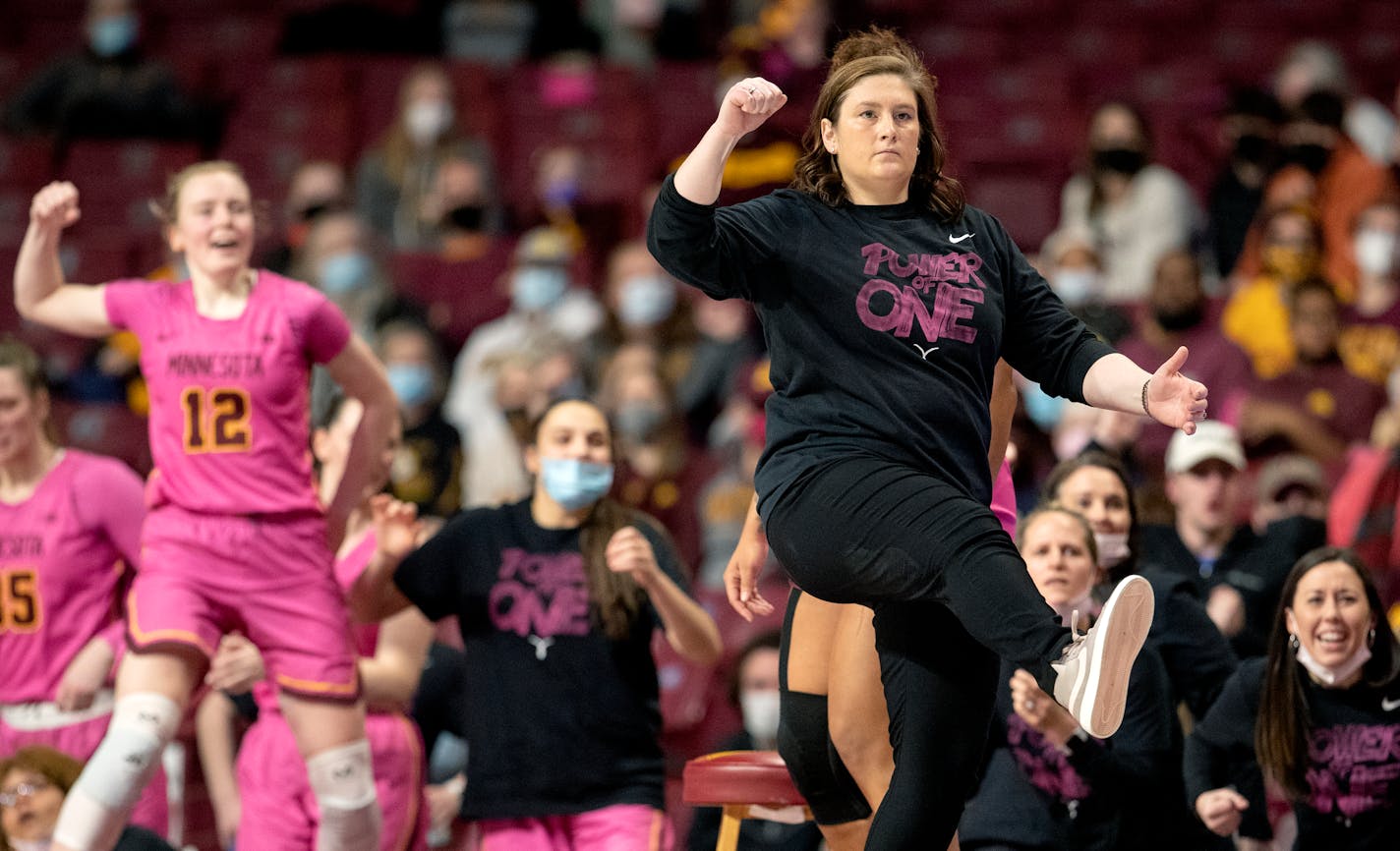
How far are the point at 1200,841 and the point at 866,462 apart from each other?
6.00 ft

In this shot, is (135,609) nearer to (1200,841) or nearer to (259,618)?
(259,618)

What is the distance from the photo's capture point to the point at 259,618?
4531mm

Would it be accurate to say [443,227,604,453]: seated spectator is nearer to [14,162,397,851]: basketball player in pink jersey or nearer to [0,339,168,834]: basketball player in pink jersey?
[0,339,168,834]: basketball player in pink jersey

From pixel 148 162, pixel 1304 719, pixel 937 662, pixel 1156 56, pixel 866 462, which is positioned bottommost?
pixel 1304 719

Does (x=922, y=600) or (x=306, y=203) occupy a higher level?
(x=306, y=203)

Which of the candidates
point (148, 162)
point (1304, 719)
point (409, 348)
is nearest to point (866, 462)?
point (1304, 719)

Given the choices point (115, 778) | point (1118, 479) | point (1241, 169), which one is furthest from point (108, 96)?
point (1118, 479)

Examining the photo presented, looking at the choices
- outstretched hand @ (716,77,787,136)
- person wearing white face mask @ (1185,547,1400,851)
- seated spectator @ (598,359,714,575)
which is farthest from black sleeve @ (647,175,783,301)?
seated spectator @ (598,359,714,575)

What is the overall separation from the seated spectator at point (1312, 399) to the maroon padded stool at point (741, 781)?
3.28 metres

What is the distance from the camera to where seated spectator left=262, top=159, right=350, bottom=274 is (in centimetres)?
880

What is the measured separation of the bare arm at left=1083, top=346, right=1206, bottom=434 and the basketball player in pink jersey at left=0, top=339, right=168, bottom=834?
9.01ft

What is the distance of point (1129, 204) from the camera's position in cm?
848

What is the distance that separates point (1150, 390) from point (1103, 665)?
1.73 ft

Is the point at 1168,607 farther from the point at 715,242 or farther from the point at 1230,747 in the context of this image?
the point at 715,242
